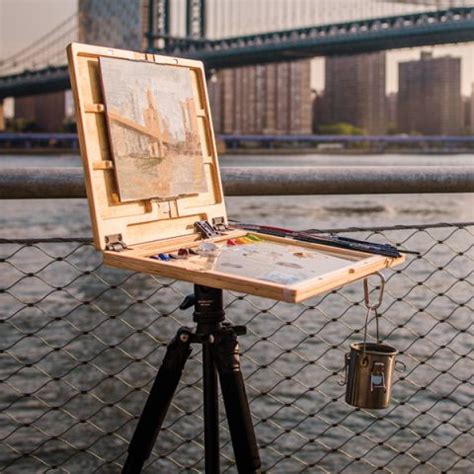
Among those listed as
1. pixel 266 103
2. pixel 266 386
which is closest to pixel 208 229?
pixel 266 386

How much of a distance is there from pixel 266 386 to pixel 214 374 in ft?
17.4

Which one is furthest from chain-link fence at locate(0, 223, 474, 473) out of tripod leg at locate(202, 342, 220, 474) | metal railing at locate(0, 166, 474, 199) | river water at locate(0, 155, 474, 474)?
tripod leg at locate(202, 342, 220, 474)

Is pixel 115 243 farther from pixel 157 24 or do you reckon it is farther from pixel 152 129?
pixel 157 24

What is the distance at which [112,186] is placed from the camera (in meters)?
1.22

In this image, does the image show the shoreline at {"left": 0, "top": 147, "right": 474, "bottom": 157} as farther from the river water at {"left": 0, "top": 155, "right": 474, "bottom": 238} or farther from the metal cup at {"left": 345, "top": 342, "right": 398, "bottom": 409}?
the metal cup at {"left": 345, "top": 342, "right": 398, "bottom": 409}

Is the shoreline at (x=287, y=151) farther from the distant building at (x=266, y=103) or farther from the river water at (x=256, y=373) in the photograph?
the river water at (x=256, y=373)

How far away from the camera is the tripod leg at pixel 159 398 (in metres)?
1.22

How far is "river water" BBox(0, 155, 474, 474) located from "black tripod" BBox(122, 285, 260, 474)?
0.47m

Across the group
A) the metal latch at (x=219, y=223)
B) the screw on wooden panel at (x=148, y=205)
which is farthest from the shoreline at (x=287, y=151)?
the screw on wooden panel at (x=148, y=205)

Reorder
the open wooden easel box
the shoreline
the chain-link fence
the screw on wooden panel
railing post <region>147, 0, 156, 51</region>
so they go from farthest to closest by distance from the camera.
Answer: railing post <region>147, 0, 156, 51</region>
the shoreline
the chain-link fence
the screw on wooden panel
the open wooden easel box

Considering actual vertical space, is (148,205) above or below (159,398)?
above

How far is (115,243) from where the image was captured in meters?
1.20

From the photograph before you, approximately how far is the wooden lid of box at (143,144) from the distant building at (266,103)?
1863 inches

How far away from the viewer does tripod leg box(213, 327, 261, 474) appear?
1197 mm
